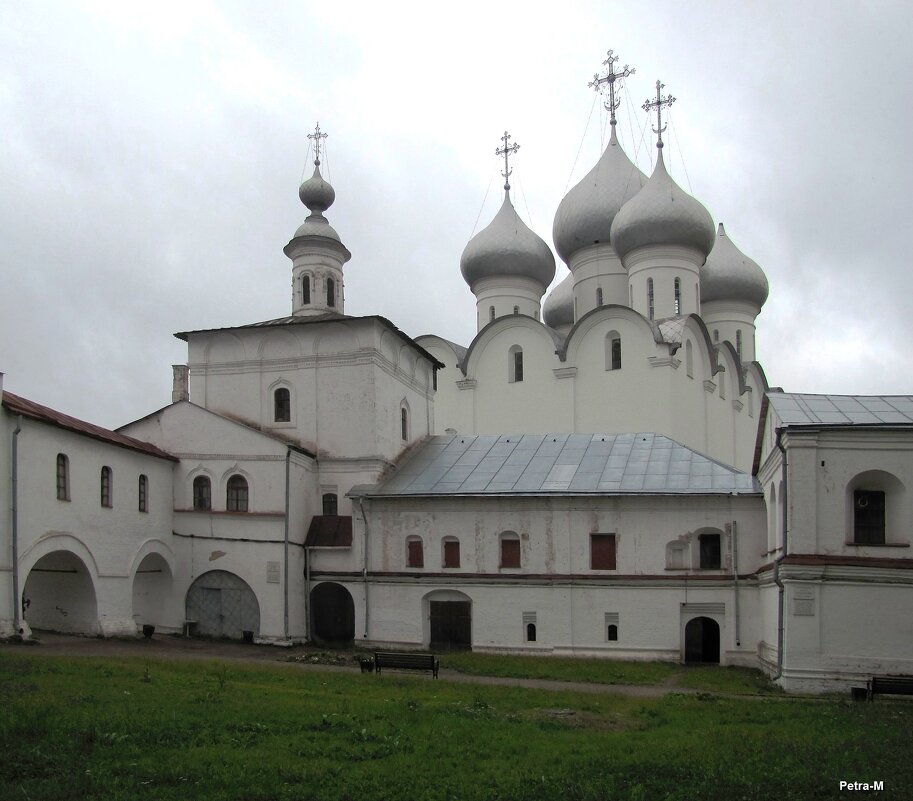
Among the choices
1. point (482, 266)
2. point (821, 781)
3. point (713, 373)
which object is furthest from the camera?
point (482, 266)

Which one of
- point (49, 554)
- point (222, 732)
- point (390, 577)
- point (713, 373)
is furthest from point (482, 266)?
point (222, 732)

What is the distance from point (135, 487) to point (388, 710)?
11134 mm

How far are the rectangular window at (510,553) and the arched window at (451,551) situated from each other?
1.00 meters

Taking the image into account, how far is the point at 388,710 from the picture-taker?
12188 mm

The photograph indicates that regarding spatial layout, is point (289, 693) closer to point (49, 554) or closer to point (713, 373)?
point (49, 554)

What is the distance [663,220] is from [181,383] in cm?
1606

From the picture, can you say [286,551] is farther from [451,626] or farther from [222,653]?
[451,626]

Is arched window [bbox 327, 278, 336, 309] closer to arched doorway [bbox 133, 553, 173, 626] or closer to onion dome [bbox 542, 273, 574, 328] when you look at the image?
arched doorway [bbox 133, 553, 173, 626]

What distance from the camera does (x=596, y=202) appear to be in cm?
3669

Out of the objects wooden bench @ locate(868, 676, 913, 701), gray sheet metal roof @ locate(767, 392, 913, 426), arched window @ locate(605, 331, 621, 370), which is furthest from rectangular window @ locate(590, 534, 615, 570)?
arched window @ locate(605, 331, 621, 370)

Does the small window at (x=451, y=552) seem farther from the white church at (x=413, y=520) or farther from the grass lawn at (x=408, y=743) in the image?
the grass lawn at (x=408, y=743)

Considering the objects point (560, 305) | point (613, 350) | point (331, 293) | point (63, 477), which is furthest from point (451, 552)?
point (560, 305)

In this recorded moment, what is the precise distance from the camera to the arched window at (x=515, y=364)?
3372 cm

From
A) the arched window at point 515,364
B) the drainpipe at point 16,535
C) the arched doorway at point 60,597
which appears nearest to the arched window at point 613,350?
the arched window at point 515,364
